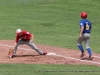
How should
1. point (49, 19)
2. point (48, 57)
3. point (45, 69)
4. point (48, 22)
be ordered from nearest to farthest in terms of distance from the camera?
1. point (45, 69)
2. point (48, 57)
3. point (48, 22)
4. point (49, 19)

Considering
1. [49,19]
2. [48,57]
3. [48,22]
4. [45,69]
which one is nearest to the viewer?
[45,69]

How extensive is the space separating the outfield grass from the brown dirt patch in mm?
1027

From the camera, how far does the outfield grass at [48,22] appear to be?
15.8m

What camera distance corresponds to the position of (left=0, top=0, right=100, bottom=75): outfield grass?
623 inches

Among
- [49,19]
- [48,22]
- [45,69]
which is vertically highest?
[49,19]

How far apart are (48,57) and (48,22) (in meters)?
Result: 11.0

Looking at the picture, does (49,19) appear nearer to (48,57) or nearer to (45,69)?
(48,57)

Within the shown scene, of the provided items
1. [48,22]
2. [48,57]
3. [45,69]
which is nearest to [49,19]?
[48,22]

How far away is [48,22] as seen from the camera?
94.8 ft

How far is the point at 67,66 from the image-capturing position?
15883 millimetres

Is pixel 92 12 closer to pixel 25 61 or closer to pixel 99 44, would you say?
pixel 99 44

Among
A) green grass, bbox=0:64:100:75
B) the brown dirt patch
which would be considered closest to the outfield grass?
green grass, bbox=0:64:100:75

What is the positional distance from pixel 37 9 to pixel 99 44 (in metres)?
13.0

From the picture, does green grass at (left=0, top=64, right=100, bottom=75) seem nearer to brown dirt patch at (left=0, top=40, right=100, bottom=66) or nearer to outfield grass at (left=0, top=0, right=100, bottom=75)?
outfield grass at (left=0, top=0, right=100, bottom=75)
